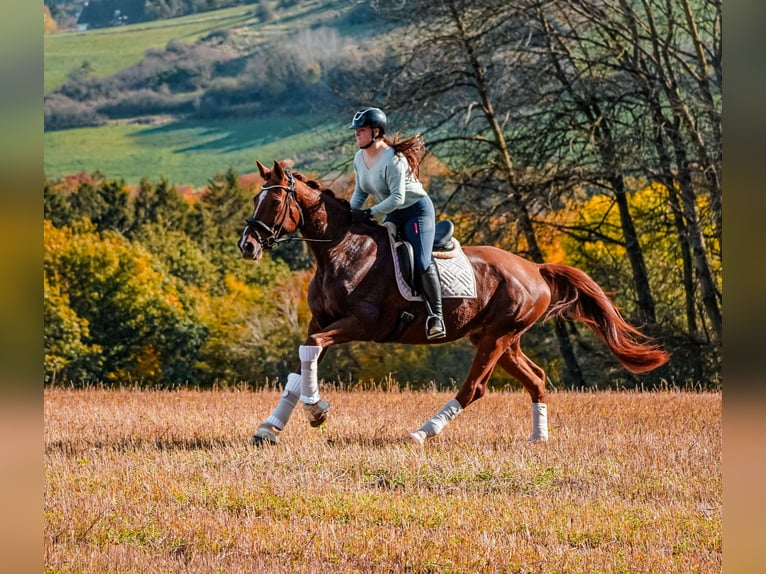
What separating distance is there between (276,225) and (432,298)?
4.57 ft

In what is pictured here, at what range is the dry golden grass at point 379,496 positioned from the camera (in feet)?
18.3

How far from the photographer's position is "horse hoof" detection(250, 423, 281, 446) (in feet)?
29.0

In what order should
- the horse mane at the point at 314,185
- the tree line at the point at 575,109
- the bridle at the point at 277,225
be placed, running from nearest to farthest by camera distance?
the bridle at the point at 277,225
the horse mane at the point at 314,185
the tree line at the point at 575,109

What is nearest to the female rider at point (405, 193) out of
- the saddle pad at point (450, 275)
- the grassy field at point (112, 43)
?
the saddle pad at point (450, 275)

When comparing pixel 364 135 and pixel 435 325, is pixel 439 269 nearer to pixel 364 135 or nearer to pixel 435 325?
pixel 435 325

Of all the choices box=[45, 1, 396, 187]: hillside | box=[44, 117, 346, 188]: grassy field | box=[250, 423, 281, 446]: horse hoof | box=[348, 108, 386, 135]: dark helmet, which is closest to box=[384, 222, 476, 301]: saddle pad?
box=[348, 108, 386, 135]: dark helmet

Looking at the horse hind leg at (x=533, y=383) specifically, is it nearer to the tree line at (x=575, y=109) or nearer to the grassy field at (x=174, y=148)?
the tree line at (x=575, y=109)

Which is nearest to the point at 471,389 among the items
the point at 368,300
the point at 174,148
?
the point at 368,300

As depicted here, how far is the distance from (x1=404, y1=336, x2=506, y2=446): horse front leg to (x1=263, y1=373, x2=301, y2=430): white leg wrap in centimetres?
103

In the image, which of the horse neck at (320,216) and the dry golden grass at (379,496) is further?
the horse neck at (320,216)

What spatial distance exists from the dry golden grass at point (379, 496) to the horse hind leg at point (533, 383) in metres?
0.18

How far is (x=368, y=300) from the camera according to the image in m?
8.81
